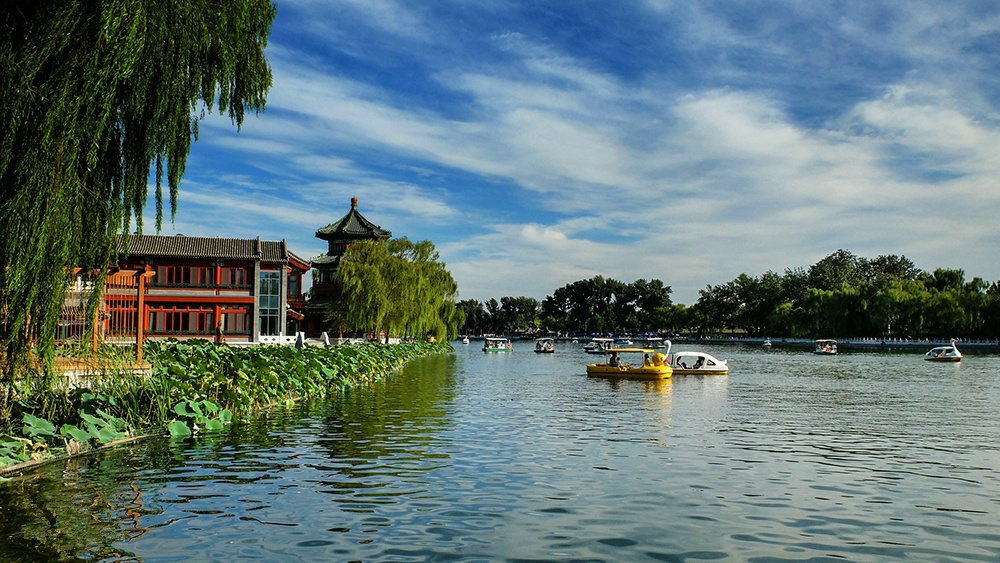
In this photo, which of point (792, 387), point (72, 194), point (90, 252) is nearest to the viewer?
point (72, 194)

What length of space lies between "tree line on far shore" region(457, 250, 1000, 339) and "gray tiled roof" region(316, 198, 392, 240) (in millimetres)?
38814

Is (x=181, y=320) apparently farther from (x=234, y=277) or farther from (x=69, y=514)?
(x=69, y=514)

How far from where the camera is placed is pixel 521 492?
9914 millimetres

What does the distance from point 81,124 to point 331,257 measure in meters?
61.6

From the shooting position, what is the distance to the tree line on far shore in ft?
293

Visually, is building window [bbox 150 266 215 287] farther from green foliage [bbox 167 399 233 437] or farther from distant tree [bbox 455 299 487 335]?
distant tree [bbox 455 299 487 335]

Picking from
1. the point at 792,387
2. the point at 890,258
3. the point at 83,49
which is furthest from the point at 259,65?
the point at 890,258

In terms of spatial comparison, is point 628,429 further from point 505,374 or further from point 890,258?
point 890,258

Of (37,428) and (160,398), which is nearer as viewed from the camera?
(37,428)

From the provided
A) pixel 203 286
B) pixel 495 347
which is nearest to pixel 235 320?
pixel 203 286

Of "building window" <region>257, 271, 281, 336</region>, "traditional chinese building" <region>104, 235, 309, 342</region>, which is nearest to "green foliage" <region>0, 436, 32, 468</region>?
"traditional chinese building" <region>104, 235, 309, 342</region>

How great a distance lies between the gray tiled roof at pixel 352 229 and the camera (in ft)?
227

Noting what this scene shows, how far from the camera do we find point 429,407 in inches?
805

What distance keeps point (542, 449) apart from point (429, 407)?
734cm
